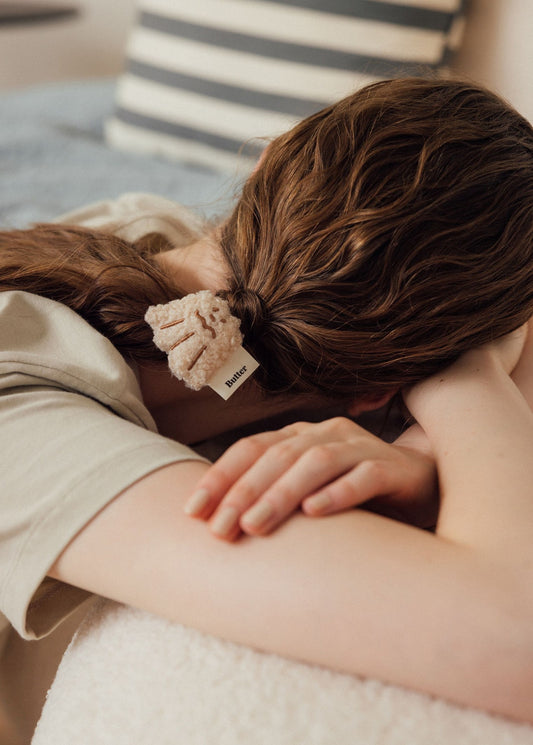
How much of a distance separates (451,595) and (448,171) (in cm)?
37

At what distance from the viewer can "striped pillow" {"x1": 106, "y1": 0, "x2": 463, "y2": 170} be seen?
4.41 ft

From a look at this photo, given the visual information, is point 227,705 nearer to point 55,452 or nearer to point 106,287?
point 55,452

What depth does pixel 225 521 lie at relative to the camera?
0.48 meters

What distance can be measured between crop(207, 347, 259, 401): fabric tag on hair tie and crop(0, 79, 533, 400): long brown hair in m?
0.02

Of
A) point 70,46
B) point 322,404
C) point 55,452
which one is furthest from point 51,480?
point 70,46

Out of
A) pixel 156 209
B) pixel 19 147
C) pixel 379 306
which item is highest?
pixel 379 306

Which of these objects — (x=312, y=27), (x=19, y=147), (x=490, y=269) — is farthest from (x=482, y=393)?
(x=19, y=147)

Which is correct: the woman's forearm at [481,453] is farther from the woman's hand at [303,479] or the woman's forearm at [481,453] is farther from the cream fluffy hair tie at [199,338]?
the cream fluffy hair tie at [199,338]

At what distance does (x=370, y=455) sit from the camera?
0.57m

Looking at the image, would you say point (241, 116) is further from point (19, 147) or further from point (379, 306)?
point (379, 306)

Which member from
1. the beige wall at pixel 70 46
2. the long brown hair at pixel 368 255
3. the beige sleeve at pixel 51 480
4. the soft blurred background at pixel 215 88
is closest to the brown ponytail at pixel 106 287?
the long brown hair at pixel 368 255

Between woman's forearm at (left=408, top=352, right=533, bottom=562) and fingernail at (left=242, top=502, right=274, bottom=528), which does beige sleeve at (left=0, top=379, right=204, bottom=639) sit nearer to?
fingernail at (left=242, top=502, right=274, bottom=528)

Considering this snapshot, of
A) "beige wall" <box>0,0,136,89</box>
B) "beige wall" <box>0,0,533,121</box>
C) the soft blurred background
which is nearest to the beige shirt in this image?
the soft blurred background

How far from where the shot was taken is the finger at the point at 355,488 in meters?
0.49
